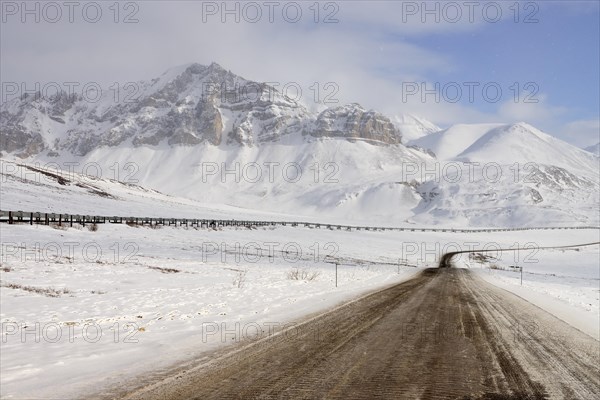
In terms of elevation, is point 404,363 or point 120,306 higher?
point 404,363

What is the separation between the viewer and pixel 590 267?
2058 inches

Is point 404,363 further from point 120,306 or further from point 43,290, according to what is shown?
point 43,290

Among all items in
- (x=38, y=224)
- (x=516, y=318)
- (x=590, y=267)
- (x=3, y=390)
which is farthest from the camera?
(x=590, y=267)

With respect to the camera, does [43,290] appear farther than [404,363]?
Yes

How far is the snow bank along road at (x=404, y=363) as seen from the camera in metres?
5.70

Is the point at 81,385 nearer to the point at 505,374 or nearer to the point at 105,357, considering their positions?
the point at 105,357

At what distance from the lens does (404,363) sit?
698 centimetres

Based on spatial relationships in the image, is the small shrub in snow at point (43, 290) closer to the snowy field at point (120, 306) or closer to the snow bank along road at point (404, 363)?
the snowy field at point (120, 306)

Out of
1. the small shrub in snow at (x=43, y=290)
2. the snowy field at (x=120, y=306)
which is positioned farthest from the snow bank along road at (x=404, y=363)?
the small shrub in snow at (x=43, y=290)

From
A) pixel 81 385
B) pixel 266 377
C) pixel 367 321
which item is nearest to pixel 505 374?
pixel 266 377

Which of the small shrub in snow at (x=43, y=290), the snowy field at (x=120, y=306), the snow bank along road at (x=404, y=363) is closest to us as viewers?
Result: the snow bank along road at (x=404, y=363)

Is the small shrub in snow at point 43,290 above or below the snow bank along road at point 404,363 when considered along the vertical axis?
above

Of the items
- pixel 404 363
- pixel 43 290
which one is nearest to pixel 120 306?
pixel 43 290

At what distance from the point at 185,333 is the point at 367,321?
3823 mm
